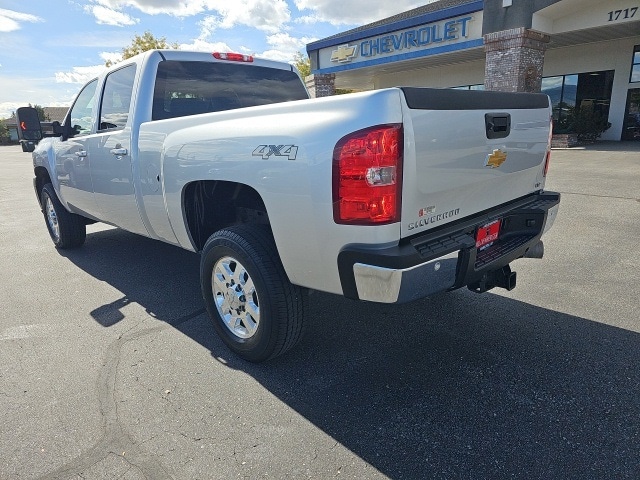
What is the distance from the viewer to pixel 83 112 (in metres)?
4.84

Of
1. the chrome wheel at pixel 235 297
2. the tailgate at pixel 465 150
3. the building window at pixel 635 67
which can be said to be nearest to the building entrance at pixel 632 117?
the building window at pixel 635 67

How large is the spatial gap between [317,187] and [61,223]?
4656mm

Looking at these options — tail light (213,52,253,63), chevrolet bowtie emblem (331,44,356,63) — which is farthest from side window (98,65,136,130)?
chevrolet bowtie emblem (331,44,356,63)

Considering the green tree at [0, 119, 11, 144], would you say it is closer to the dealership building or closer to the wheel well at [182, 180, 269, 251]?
the dealership building

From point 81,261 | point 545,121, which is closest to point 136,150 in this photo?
point 81,261

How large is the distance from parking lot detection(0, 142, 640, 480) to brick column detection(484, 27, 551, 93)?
472 inches

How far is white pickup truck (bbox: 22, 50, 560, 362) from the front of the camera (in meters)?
2.10

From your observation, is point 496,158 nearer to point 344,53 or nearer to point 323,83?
point 344,53

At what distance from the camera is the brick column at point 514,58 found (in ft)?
46.5

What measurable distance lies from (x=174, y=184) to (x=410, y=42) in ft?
55.8

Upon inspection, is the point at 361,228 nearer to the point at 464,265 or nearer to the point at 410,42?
the point at 464,265

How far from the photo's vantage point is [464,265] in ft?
7.81

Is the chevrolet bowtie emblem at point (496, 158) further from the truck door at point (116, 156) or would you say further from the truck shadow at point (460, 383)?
the truck door at point (116, 156)

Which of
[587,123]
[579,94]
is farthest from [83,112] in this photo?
[579,94]
